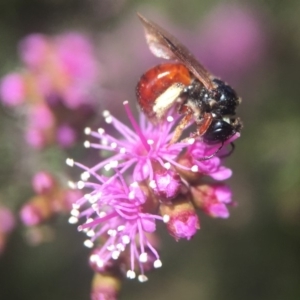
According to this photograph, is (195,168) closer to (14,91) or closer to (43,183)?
(43,183)

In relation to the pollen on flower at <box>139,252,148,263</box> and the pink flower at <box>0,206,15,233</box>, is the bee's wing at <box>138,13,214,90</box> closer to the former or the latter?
the pollen on flower at <box>139,252,148,263</box>

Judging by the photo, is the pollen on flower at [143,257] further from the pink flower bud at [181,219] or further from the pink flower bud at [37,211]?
the pink flower bud at [37,211]

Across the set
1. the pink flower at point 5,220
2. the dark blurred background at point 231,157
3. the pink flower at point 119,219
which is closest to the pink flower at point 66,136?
the pink flower at point 5,220

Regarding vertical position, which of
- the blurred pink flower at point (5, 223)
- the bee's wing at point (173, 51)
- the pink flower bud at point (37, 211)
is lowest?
the bee's wing at point (173, 51)

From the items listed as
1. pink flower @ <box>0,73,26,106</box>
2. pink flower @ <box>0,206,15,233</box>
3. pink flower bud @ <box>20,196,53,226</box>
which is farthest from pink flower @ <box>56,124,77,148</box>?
pink flower @ <box>0,206,15,233</box>

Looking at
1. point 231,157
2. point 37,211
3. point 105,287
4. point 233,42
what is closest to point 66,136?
point 37,211

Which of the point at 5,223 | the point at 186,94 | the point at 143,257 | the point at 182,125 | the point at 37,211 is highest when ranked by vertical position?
the point at 5,223
